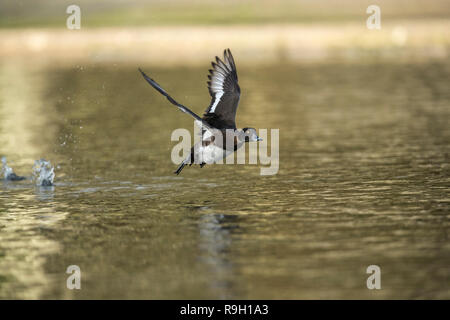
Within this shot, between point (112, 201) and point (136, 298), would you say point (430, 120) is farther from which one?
point (136, 298)

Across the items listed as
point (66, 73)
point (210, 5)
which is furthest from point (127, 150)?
point (210, 5)

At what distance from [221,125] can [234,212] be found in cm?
192

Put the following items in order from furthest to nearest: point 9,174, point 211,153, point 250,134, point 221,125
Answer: point 9,174 < point 221,125 < point 211,153 < point 250,134

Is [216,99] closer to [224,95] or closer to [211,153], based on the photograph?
[224,95]

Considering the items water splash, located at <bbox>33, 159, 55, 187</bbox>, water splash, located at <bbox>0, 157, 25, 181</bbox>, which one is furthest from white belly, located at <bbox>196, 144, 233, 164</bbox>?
water splash, located at <bbox>0, 157, 25, 181</bbox>

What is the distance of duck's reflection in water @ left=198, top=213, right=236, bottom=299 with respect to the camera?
39.3ft

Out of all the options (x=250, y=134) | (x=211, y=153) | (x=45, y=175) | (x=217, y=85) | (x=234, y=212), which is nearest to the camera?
(x=234, y=212)

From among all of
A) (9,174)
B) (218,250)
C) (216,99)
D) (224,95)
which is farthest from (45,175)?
(218,250)

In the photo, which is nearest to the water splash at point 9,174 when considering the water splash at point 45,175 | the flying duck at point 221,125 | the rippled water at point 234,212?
the rippled water at point 234,212

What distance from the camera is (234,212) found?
1667 centimetres

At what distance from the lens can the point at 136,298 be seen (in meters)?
11.6

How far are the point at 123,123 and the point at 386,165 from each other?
48.3 feet

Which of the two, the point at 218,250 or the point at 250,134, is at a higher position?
the point at 250,134

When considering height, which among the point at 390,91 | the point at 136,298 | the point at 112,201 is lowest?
the point at 136,298
